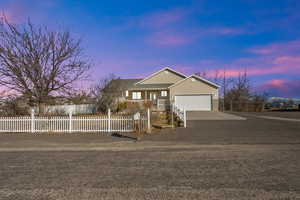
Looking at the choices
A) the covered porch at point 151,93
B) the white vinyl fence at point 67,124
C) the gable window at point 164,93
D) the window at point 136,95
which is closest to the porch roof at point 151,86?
the covered porch at point 151,93

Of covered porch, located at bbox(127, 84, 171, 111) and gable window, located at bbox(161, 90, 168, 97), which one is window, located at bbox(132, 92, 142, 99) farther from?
gable window, located at bbox(161, 90, 168, 97)

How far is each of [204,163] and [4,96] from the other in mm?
16472

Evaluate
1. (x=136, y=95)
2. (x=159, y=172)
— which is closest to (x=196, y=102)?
(x=136, y=95)

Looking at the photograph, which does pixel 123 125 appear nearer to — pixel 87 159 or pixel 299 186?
pixel 87 159

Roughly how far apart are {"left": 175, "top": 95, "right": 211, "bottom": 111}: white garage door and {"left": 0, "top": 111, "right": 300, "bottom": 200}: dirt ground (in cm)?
2015

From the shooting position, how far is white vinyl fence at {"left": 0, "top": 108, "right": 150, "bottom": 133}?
1149cm

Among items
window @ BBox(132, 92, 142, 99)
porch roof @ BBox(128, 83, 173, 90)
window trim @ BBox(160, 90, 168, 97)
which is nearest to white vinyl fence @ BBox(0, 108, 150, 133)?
porch roof @ BBox(128, 83, 173, 90)

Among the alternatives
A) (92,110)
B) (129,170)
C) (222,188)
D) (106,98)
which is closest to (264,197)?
(222,188)

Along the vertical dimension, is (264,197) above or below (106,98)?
below

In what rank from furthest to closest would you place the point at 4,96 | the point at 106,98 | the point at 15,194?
the point at 106,98 < the point at 4,96 < the point at 15,194

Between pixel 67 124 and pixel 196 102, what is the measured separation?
816 inches

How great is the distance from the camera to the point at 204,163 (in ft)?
17.9

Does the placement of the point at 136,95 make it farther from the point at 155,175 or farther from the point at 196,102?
the point at 155,175

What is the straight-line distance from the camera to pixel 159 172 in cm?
473
